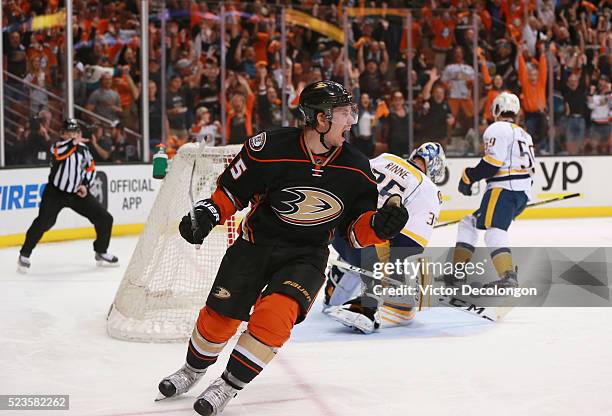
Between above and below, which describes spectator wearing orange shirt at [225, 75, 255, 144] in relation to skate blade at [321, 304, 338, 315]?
above

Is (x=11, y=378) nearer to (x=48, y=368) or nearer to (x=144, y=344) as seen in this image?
(x=48, y=368)

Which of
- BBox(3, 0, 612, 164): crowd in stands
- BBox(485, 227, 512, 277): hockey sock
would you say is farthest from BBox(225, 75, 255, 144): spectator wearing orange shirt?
BBox(485, 227, 512, 277): hockey sock

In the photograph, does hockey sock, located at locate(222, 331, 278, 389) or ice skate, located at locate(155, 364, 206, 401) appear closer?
hockey sock, located at locate(222, 331, 278, 389)

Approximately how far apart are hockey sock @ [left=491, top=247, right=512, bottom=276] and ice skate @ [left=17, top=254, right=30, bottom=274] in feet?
9.70

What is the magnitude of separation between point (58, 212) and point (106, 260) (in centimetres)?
45

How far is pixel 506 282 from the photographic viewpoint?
5.17 metres

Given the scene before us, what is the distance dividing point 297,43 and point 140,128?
1862 mm

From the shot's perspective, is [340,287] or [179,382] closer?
[179,382]

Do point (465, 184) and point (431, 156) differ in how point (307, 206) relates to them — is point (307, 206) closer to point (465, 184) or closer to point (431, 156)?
point (431, 156)

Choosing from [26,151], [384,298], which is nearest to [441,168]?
[384,298]

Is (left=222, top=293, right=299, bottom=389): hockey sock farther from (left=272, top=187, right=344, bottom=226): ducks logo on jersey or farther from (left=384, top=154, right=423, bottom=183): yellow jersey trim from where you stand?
(left=384, top=154, right=423, bottom=183): yellow jersey trim

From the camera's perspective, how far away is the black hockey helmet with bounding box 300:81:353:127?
2914 mm

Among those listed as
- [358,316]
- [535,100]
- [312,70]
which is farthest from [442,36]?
[358,316]

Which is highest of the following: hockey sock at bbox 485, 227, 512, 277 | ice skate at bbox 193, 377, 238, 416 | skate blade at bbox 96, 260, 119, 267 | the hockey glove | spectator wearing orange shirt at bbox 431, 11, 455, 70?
spectator wearing orange shirt at bbox 431, 11, 455, 70
